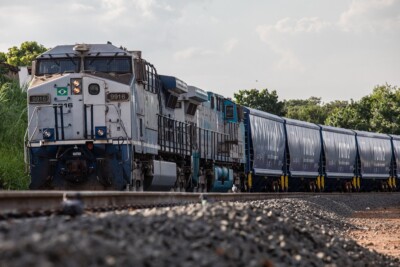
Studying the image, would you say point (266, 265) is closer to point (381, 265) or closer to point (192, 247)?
point (192, 247)

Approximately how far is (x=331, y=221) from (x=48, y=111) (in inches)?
264

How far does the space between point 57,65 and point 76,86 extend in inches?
32.7

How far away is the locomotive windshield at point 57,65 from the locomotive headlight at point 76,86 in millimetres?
398

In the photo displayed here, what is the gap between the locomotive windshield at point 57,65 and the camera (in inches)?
739

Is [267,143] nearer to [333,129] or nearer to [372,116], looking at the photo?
[333,129]

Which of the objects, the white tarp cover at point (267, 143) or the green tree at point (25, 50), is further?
the green tree at point (25, 50)

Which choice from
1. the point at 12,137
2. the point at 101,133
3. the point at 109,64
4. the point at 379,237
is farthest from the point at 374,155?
the point at 101,133

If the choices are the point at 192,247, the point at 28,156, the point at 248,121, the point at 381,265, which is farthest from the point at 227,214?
the point at 248,121

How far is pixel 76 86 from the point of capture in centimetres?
1839

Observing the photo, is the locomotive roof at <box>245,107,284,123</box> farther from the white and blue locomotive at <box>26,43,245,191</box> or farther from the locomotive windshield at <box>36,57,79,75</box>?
the locomotive windshield at <box>36,57,79,75</box>

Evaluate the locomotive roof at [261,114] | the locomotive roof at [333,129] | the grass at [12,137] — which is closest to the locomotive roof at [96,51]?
the grass at [12,137]

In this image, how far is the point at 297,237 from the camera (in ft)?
29.9

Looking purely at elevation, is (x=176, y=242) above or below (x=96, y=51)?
below

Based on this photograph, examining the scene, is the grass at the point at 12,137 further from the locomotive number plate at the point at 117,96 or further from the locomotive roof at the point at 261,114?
the locomotive roof at the point at 261,114
